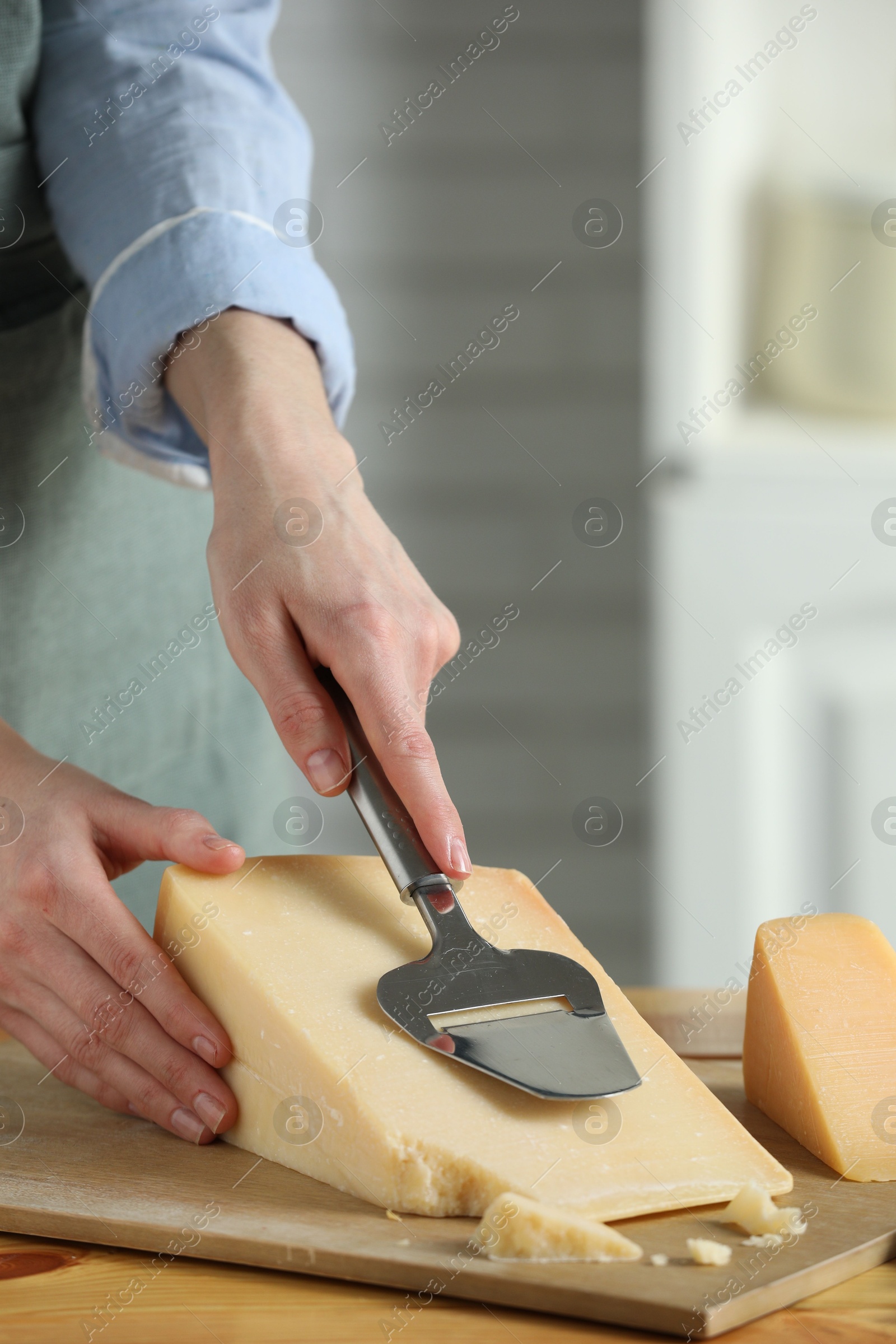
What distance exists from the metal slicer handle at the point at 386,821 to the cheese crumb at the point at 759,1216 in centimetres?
29

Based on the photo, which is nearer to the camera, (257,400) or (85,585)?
(257,400)

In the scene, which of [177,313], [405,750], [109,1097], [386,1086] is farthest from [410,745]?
[177,313]

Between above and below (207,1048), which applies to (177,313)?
above

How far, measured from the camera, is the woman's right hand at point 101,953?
35.9 inches

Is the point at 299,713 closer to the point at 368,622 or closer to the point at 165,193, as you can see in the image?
the point at 368,622

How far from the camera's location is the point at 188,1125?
90 centimetres

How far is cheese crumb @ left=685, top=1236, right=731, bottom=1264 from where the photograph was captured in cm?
68

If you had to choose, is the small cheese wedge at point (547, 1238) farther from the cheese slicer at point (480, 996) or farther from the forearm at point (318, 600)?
the forearm at point (318, 600)

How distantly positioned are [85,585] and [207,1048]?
729 millimetres

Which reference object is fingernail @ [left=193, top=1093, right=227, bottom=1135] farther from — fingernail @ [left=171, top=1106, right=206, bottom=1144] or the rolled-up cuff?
the rolled-up cuff

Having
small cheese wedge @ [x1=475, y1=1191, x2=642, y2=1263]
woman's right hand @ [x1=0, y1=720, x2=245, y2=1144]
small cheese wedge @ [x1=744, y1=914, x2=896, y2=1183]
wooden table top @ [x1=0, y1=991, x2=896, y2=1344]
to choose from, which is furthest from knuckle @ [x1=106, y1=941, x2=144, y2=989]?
small cheese wedge @ [x1=744, y1=914, x2=896, y2=1183]

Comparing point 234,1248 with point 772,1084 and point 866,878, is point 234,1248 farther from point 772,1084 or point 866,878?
point 866,878

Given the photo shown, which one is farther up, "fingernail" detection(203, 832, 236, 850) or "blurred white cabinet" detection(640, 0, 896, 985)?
"fingernail" detection(203, 832, 236, 850)

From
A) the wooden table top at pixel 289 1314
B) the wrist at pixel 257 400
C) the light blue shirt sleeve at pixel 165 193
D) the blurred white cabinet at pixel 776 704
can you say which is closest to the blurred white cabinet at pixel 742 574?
the blurred white cabinet at pixel 776 704
